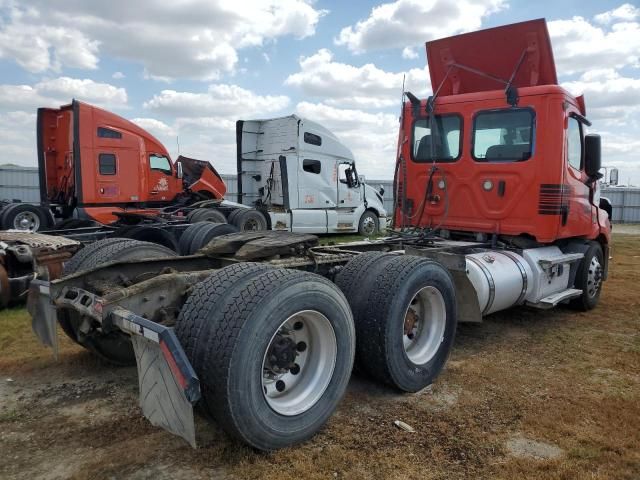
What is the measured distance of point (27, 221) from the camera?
38.5 ft

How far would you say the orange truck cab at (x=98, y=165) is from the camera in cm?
1173

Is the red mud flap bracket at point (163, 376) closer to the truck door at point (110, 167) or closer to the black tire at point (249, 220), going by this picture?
the truck door at point (110, 167)

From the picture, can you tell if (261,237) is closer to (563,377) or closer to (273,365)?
(273,365)

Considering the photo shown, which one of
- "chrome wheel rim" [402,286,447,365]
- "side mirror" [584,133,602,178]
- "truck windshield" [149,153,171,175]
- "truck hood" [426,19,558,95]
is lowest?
"chrome wheel rim" [402,286,447,365]

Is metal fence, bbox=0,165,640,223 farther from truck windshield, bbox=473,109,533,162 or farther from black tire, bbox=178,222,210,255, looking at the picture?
truck windshield, bbox=473,109,533,162

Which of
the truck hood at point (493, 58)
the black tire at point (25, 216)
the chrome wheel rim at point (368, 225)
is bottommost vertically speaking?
the chrome wheel rim at point (368, 225)

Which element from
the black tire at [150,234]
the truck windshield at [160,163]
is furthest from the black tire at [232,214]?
the black tire at [150,234]

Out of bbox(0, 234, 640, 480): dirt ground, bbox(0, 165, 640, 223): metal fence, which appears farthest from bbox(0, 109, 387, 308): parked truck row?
bbox(0, 165, 640, 223): metal fence

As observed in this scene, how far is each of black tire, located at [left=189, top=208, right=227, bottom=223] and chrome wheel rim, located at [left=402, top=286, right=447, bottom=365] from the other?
8344mm

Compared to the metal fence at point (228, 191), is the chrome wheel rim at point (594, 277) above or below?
Answer: below

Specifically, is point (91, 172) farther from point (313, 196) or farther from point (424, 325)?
point (424, 325)

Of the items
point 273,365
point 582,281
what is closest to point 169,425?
point 273,365

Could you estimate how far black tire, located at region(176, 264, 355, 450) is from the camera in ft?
8.67

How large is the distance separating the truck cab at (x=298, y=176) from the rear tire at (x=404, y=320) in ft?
33.8
